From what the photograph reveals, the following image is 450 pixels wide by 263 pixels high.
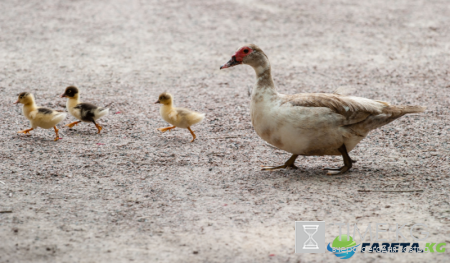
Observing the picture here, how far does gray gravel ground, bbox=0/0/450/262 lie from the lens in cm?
409

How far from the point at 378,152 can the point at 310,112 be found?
4.68 feet

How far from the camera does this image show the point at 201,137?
6.48 metres

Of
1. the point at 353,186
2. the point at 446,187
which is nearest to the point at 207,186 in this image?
the point at 353,186

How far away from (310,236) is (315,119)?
4.33 feet

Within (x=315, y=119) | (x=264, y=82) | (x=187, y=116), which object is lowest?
(x=187, y=116)

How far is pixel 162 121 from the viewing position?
23.0ft

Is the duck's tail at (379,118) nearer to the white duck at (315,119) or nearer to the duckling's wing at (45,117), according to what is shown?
the white duck at (315,119)

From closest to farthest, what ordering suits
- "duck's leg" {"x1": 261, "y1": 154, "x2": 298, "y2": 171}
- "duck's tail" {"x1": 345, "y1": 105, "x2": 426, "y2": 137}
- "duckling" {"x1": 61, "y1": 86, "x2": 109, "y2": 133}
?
"duck's tail" {"x1": 345, "y1": 105, "x2": 426, "y2": 137} → "duck's leg" {"x1": 261, "y1": 154, "x2": 298, "y2": 171} → "duckling" {"x1": 61, "y1": 86, "x2": 109, "y2": 133}

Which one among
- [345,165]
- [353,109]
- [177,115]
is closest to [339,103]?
[353,109]

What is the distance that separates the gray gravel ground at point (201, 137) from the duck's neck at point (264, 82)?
2.82 feet

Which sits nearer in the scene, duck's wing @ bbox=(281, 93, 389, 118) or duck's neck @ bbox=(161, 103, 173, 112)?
duck's wing @ bbox=(281, 93, 389, 118)

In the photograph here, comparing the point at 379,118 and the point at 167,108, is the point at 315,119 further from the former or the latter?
the point at 167,108

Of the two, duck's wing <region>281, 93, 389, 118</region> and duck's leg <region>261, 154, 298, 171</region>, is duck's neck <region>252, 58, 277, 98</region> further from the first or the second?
duck's leg <region>261, 154, 298, 171</region>

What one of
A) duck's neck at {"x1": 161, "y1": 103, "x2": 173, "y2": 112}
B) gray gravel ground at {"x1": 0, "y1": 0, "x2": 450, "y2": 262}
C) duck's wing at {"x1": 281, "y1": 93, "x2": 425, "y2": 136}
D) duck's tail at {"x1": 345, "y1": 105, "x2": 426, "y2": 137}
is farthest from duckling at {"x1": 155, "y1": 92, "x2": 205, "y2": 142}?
duck's tail at {"x1": 345, "y1": 105, "x2": 426, "y2": 137}
